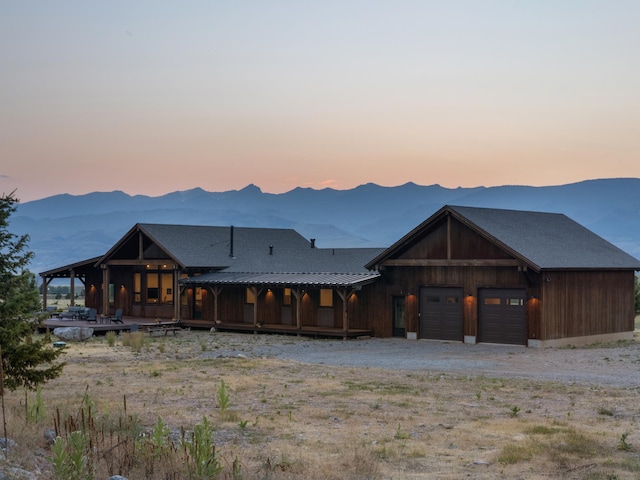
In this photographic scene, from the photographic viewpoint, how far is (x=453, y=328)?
35125 millimetres

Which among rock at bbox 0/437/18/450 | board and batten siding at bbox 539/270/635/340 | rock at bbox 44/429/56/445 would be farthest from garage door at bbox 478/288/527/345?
rock at bbox 0/437/18/450

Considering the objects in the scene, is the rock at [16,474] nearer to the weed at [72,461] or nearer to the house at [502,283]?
the weed at [72,461]

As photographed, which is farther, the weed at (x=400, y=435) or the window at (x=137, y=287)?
the window at (x=137, y=287)

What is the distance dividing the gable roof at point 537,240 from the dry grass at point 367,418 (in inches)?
406

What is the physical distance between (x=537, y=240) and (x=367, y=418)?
67.2 ft

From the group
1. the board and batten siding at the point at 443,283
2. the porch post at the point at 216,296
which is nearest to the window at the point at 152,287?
the porch post at the point at 216,296

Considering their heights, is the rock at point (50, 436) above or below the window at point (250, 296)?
below

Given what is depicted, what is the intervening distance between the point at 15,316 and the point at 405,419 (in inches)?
312

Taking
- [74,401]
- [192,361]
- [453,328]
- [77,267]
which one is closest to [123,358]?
[192,361]

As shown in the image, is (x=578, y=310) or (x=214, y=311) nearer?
(x=578, y=310)

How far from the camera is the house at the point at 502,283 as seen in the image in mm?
32812

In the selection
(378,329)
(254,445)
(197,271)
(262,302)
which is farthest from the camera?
(197,271)

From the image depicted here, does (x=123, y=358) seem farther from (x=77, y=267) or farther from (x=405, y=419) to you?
(x=77, y=267)

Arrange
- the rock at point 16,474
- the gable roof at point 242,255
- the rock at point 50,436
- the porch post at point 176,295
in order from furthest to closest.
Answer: the porch post at point 176,295 < the gable roof at point 242,255 < the rock at point 50,436 < the rock at point 16,474
